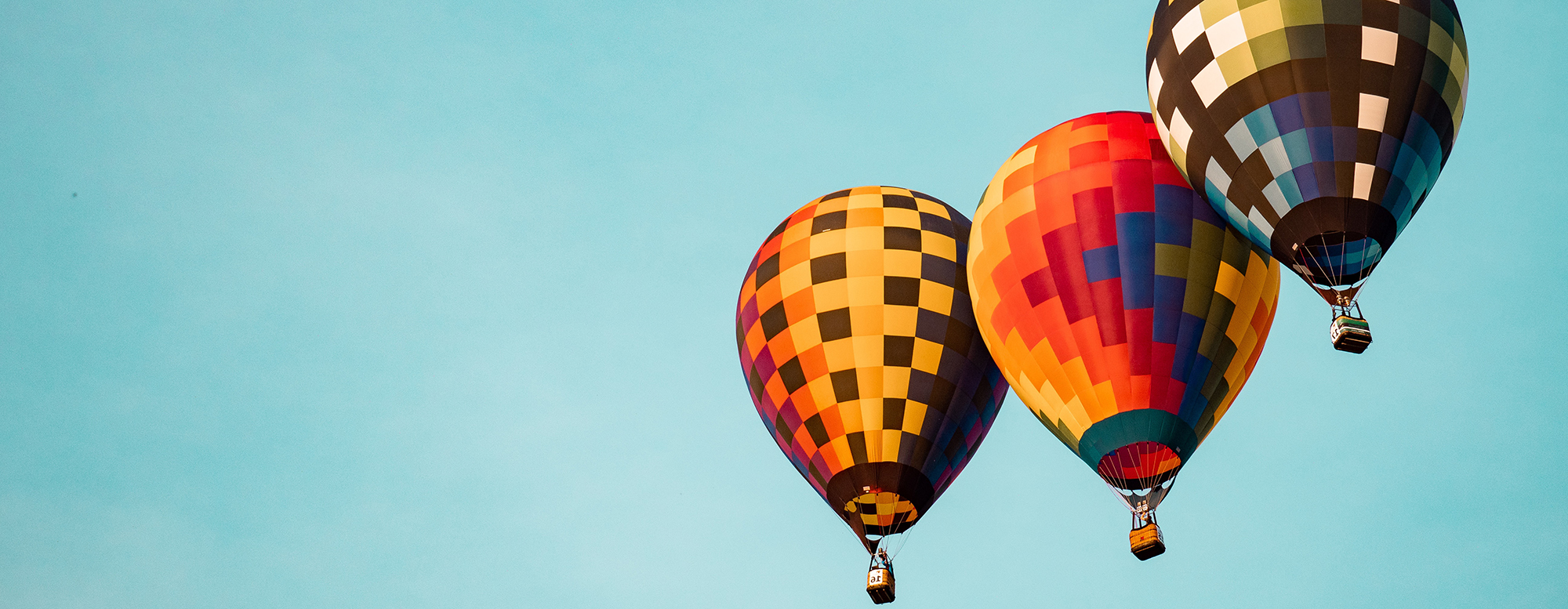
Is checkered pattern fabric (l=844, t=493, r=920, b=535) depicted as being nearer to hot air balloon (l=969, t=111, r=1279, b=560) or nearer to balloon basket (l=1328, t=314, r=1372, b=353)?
hot air balloon (l=969, t=111, r=1279, b=560)

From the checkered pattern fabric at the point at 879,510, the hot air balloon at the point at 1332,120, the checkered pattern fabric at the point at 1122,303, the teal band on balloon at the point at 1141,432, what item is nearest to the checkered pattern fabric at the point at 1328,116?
the hot air balloon at the point at 1332,120

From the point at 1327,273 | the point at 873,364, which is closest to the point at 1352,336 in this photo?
the point at 1327,273

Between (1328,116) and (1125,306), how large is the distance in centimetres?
276

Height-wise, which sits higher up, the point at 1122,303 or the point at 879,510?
the point at 1122,303

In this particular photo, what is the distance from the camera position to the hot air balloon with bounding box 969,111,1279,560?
559 inches

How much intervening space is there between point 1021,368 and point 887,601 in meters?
2.90

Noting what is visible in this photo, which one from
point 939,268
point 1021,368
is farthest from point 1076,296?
point 939,268

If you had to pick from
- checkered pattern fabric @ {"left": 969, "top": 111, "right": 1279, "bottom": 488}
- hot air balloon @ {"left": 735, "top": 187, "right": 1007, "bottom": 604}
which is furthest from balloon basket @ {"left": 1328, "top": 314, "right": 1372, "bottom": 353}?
hot air balloon @ {"left": 735, "top": 187, "right": 1007, "bottom": 604}

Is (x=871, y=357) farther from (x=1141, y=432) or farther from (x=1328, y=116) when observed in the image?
(x=1328, y=116)

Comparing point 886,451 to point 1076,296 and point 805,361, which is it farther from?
point 1076,296

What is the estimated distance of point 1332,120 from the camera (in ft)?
41.2

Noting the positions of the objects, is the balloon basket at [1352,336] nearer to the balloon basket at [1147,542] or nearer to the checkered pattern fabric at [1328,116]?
the checkered pattern fabric at [1328,116]

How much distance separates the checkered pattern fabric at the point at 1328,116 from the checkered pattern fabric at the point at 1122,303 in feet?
4.17

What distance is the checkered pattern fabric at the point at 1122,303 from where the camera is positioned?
14203mm
